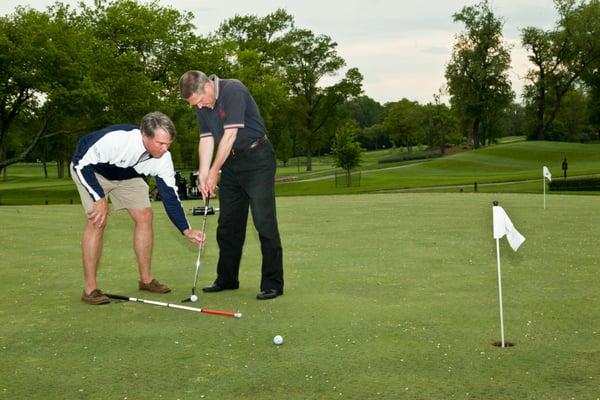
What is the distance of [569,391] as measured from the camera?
13.4ft

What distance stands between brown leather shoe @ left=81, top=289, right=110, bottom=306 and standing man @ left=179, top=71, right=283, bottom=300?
1.19 metres

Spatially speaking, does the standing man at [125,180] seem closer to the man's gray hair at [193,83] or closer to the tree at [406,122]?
the man's gray hair at [193,83]

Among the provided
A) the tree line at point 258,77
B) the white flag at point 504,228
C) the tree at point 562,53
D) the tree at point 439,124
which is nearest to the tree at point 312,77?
the tree line at point 258,77

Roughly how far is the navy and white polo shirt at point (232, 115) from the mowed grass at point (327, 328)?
6.11ft

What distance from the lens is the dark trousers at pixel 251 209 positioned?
Result: 7379mm

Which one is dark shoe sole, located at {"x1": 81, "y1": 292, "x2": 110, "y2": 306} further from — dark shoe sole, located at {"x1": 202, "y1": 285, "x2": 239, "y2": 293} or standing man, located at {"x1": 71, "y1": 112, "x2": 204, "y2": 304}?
dark shoe sole, located at {"x1": 202, "y1": 285, "x2": 239, "y2": 293}

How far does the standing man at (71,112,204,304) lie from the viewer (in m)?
6.89

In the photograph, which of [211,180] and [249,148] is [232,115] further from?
[211,180]

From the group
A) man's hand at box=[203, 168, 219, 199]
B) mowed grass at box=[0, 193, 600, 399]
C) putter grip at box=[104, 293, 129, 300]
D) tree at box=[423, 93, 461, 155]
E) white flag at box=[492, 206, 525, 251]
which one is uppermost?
tree at box=[423, 93, 461, 155]

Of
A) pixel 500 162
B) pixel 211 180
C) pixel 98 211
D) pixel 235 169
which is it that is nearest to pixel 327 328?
pixel 211 180

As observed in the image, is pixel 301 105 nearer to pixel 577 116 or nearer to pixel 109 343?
pixel 577 116


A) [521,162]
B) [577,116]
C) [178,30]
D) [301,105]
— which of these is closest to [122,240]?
[178,30]

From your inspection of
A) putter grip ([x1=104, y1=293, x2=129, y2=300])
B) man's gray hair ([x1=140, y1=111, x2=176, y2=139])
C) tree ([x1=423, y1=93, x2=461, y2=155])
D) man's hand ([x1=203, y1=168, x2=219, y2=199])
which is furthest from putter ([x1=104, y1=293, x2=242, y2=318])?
tree ([x1=423, y1=93, x2=461, y2=155])

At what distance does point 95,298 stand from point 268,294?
189 centimetres
